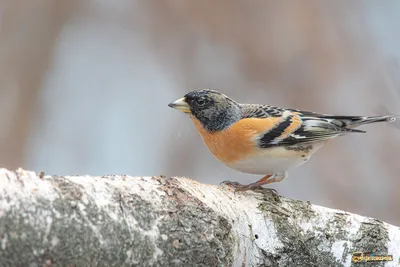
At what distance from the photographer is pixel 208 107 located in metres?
2.40

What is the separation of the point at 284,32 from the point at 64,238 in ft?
10.6

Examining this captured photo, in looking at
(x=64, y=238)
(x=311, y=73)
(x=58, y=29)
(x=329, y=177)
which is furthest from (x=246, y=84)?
(x=64, y=238)

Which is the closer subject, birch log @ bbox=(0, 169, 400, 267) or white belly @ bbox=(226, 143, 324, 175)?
birch log @ bbox=(0, 169, 400, 267)

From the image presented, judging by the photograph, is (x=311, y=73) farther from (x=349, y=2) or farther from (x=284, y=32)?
(x=349, y=2)

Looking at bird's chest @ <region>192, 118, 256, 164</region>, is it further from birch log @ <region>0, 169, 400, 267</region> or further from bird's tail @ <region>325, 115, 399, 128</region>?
bird's tail @ <region>325, 115, 399, 128</region>

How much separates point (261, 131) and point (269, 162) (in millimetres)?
133

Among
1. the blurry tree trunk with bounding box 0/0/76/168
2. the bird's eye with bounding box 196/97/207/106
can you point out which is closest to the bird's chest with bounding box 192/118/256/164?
the bird's eye with bounding box 196/97/207/106

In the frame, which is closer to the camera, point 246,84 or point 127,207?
point 127,207

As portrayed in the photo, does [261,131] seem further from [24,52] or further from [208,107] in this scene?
[24,52]

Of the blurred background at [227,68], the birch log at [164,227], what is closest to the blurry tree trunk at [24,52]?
the blurred background at [227,68]

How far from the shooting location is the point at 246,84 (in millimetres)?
3988

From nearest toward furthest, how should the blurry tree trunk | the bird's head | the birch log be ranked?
1. the birch log
2. the bird's head
3. the blurry tree trunk

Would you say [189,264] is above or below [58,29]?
below

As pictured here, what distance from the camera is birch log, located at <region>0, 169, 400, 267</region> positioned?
3.97 ft
